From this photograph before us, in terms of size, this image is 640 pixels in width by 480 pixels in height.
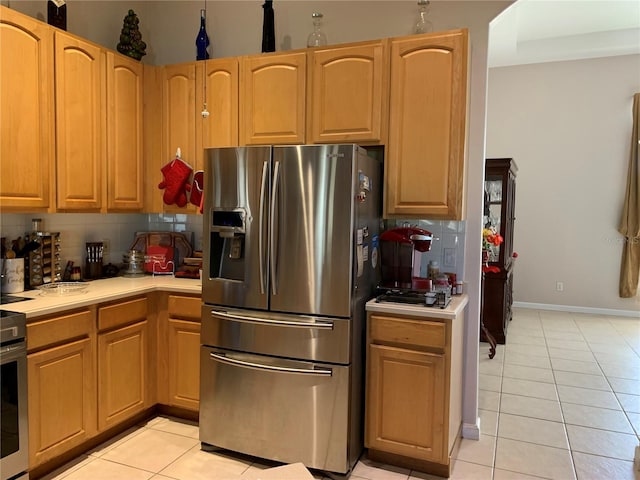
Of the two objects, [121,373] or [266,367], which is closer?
[266,367]

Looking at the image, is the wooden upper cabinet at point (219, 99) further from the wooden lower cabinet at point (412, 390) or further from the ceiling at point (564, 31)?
the ceiling at point (564, 31)

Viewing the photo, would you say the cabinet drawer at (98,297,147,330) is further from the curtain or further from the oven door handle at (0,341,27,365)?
the curtain

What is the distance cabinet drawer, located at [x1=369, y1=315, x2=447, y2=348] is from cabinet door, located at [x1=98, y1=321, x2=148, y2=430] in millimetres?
1496

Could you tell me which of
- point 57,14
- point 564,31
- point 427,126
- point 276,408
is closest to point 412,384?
point 276,408

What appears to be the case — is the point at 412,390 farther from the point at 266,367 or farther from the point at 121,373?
the point at 121,373

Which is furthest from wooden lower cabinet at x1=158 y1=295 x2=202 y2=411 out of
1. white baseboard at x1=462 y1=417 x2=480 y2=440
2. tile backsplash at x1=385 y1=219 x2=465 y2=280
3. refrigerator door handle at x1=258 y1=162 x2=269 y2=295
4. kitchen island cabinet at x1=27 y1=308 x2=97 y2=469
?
→ white baseboard at x1=462 y1=417 x2=480 y2=440

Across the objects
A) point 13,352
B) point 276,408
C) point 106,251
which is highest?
point 106,251

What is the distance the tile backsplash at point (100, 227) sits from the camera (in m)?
2.85

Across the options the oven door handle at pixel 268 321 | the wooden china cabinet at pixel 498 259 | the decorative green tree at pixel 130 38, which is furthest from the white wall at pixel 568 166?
the oven door handle at pixel 268 321

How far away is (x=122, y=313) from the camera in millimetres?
2787

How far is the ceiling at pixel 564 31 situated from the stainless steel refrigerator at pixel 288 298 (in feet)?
11.6

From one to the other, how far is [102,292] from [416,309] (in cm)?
182

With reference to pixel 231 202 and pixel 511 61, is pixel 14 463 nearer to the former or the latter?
pixel 231 202

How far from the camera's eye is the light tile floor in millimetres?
2510
